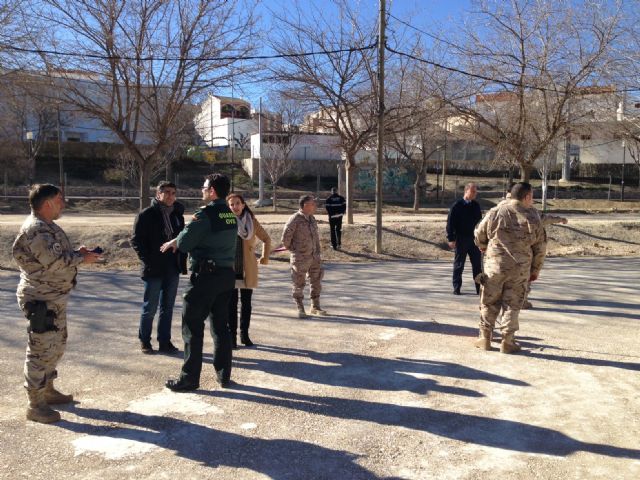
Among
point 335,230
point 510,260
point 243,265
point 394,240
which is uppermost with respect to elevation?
point 510,260

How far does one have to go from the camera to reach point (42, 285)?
4176 mm

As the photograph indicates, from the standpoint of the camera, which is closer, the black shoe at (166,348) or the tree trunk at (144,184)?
the black shoe at (166,348)

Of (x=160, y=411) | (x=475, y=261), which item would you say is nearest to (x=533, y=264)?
(x=475, y=261)

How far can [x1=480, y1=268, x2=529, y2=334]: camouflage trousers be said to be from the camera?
594 cm

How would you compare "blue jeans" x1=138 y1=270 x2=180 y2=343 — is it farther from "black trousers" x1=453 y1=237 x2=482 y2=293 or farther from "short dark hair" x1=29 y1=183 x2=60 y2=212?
"black trousers" x1=453 y1=237 x2=482 y2=293

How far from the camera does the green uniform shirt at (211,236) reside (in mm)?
4602

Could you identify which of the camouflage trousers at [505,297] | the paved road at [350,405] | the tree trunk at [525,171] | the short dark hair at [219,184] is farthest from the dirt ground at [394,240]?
the short dark hair at [219,184]

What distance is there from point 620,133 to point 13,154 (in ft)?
111

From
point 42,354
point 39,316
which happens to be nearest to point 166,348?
point 42,354

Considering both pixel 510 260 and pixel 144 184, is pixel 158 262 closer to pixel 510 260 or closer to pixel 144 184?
pixel 510 260

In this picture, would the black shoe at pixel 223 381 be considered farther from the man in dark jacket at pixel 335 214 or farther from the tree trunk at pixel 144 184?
the man in dark jacket at pixel 335 214

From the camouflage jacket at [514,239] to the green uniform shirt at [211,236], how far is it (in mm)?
2863

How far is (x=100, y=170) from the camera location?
40688 mm

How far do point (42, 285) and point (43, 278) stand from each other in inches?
2.1
